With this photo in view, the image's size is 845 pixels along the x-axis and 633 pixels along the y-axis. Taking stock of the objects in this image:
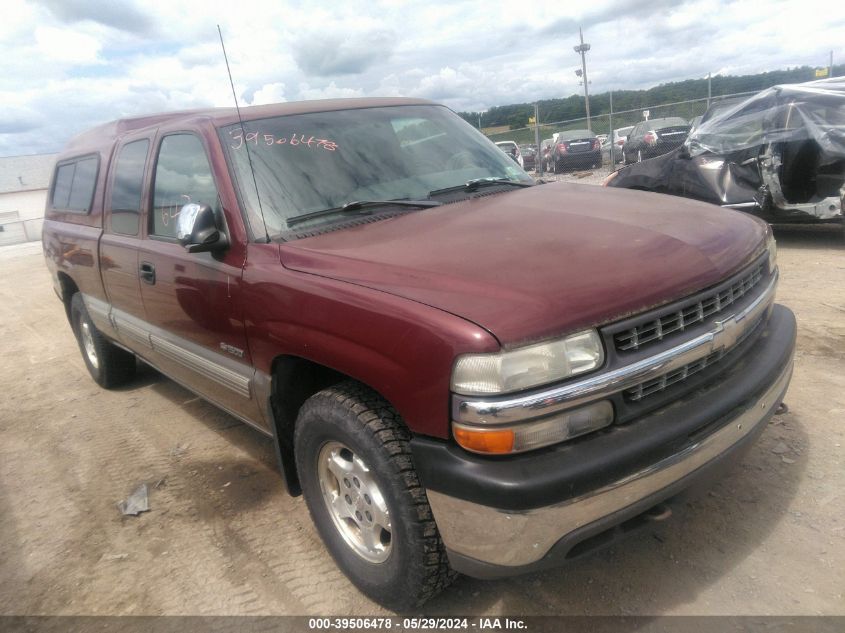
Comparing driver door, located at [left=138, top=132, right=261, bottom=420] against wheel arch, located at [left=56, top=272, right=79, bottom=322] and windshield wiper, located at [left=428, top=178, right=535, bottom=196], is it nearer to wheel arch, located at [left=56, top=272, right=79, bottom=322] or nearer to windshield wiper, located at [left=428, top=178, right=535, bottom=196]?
windshield wiper, located at [left=428, top=178, right=535, bottom=196]

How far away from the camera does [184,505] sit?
3.43 metres

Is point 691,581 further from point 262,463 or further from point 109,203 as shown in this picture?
point 109,203

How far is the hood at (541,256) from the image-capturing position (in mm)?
1965

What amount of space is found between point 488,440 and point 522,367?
233mm

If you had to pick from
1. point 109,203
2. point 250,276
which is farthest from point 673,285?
point 109,203

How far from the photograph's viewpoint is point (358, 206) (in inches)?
115

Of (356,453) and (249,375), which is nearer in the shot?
(356,453)

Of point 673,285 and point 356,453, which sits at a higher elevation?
point 673,285

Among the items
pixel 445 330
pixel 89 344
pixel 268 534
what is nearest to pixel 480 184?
pixel 445 330

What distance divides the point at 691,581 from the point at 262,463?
93.5 inches

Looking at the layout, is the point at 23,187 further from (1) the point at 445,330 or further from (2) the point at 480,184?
(1) the point at 445,330

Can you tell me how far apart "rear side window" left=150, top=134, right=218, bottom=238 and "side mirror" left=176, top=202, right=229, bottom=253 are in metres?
0.19

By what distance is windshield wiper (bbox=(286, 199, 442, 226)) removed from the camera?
112 inches

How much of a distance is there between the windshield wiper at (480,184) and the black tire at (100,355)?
10.0 ft
